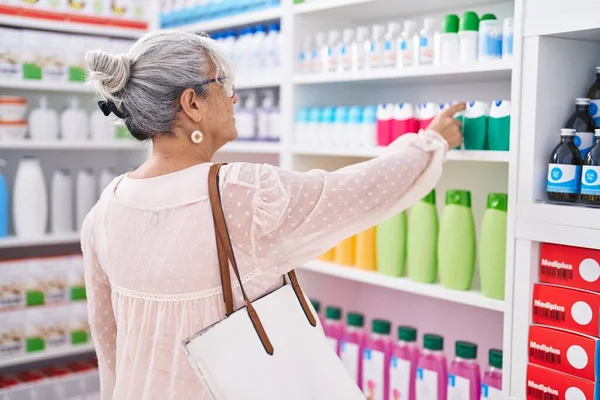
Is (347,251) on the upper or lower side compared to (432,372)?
upper

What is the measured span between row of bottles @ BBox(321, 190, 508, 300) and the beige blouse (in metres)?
0.46

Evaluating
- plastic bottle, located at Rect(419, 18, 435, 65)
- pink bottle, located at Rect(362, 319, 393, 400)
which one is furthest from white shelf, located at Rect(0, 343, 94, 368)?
plastic bottle, located at Rect(419, 18, 435, 65)

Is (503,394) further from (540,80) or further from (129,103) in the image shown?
(129,103)

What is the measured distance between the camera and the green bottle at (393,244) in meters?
2.35

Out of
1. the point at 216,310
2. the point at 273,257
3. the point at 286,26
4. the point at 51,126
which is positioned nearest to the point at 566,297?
the point at 273,257

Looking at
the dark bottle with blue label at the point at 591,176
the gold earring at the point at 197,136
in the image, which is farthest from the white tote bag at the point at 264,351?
the dark bottle with blue label at the point at 591,176

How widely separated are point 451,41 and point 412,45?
0.17 m

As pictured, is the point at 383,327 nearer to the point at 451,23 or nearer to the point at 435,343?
the point at 435,343

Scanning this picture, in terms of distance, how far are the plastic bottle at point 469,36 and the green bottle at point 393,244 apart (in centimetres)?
56

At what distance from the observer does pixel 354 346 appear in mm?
2467

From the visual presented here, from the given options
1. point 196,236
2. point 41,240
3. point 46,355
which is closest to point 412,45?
point 196,236

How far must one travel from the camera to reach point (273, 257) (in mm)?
1595

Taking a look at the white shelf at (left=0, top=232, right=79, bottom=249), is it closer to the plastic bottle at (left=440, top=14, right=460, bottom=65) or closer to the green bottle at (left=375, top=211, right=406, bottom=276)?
the green bottle at (left=375, top=211, right=406, bottom=276)

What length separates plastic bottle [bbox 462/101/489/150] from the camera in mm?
2061
